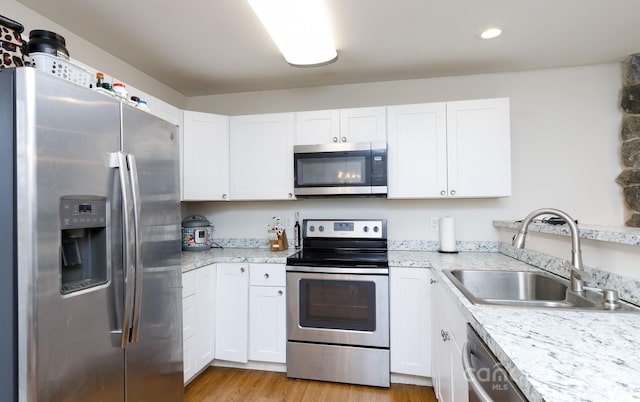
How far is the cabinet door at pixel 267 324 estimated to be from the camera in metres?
2.29

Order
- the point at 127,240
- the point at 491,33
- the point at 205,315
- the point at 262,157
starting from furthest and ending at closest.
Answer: the point at 262,157, the point at 205,315, the point at 491,33, the point at 127,240

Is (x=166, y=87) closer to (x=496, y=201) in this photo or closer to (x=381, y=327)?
(x=381, y=327)

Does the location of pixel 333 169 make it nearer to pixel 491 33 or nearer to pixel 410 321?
pixel 410 321

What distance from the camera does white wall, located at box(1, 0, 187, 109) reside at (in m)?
1.67

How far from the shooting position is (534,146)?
8.28 feet

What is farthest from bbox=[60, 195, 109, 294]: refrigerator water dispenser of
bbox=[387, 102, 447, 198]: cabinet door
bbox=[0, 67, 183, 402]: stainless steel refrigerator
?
bbox=[387, 102, 447, 198]: cabinet door

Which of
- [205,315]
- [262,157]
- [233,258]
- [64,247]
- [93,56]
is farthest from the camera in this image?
[262,157]

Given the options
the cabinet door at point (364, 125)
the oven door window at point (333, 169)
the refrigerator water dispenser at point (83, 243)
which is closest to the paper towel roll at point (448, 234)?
the oven door window at point (333, 169)

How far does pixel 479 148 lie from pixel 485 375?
179cm

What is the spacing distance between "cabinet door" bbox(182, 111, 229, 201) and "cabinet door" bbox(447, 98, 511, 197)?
1841 millimetres

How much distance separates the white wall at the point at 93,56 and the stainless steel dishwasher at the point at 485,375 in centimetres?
258

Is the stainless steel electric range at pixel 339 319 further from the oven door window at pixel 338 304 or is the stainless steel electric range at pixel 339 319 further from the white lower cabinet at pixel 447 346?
the white lower cabinet at pixel 447 346

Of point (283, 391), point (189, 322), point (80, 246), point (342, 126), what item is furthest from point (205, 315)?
point (342, 126)

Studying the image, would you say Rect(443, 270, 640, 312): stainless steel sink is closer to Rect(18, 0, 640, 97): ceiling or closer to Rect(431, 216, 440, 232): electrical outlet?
Rect(431, 216, 440, 232): electrical outlet
